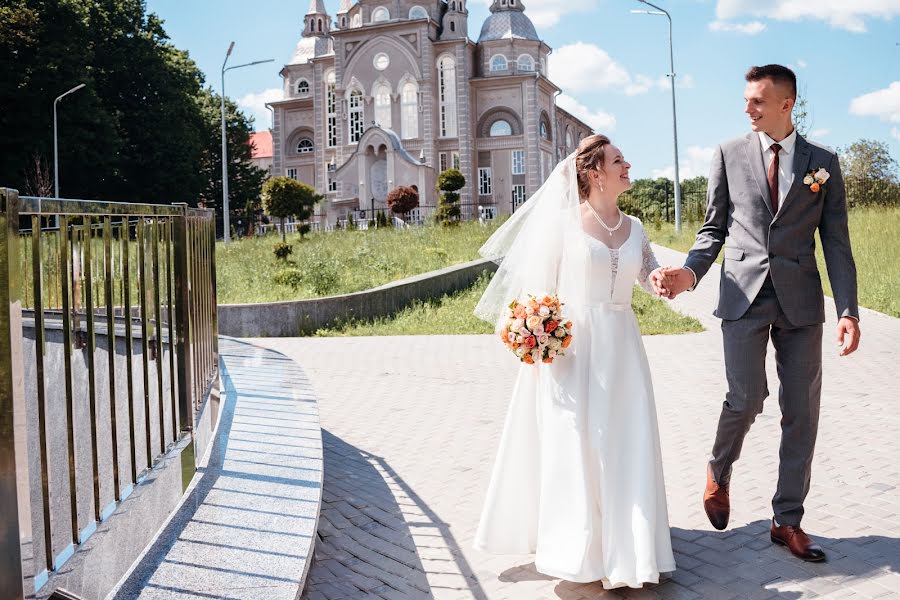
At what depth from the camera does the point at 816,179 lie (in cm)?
419

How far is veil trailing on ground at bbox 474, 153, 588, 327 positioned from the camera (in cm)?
418

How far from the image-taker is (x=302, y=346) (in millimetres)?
13273

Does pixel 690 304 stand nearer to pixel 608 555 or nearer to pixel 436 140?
pixel 608 555

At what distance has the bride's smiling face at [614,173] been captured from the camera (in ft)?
13.7

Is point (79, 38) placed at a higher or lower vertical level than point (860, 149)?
higher

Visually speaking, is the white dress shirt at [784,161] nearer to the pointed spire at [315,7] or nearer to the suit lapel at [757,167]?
the suit lapel at [757,167]

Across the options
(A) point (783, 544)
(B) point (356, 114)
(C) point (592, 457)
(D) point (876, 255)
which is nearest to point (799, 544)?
(A) point (783, 544)

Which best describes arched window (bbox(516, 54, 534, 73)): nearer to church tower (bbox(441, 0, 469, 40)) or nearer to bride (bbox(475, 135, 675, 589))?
church tower (bbox(441, 0, 469, 40))

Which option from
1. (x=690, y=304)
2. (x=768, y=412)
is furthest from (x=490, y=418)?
(x=690, y=304)

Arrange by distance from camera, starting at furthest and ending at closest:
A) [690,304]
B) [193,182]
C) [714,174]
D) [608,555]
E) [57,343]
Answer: [193,182] < [690,304] < [57,343] < [714,174] < [608,555]

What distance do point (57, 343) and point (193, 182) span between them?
4215cm

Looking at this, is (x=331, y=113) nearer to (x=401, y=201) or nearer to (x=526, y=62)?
(x=526, y=62)

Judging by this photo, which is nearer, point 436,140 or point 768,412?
point 768,412

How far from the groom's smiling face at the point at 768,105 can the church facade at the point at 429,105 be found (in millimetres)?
49467
